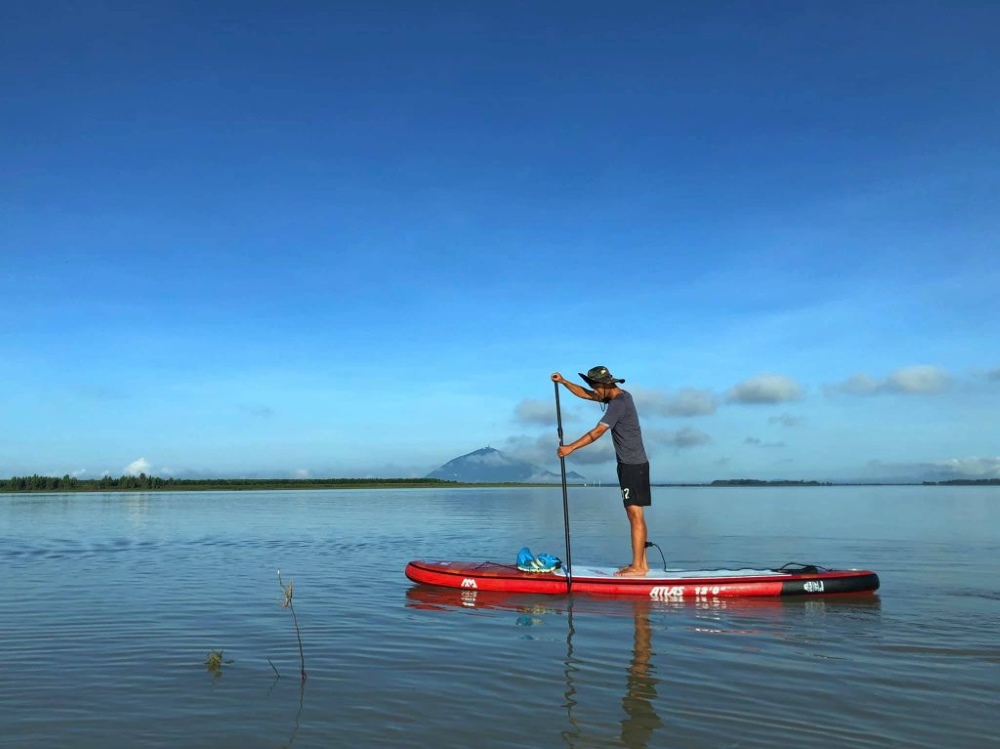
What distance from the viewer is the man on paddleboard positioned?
11.6m

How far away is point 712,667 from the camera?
709 cm

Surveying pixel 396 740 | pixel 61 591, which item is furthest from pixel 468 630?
pixel 61 591

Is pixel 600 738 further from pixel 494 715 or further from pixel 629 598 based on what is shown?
pixel 629 598

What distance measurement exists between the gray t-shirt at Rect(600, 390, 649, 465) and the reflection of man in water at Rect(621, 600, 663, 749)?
3.66 meters

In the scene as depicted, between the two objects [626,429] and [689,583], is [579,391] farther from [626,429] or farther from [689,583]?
[689,583]

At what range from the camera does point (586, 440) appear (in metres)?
11.5

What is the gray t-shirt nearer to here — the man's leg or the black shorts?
the black shorts

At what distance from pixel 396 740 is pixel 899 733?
3.53 m

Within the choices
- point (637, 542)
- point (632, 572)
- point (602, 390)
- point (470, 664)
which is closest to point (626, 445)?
point (602, 390)

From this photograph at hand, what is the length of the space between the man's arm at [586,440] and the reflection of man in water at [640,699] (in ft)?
11.3

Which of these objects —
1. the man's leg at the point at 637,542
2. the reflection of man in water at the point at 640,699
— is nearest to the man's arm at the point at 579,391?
the man's leg at the point at 637,542

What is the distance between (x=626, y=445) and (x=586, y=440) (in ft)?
2.55

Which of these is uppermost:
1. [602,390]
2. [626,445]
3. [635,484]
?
[602,390]

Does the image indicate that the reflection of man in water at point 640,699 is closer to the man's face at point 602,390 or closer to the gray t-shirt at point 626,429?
the gray t-shirt at point 626,429
